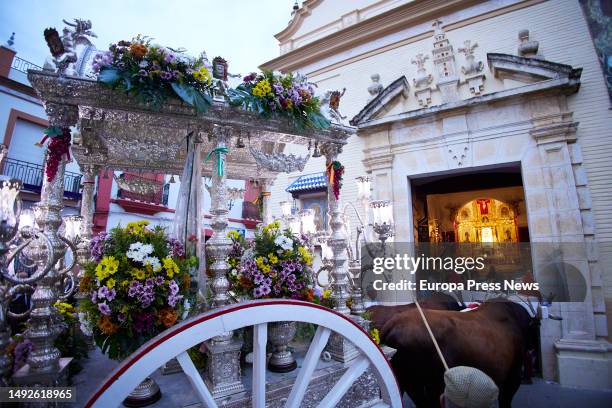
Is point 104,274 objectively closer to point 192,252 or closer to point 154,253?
point 154,253

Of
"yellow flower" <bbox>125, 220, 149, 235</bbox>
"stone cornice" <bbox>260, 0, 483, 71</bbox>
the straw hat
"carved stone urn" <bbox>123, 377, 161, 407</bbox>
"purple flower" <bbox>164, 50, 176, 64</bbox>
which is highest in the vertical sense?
"stone cornice" <bbox>260, 0, 483, 71</bbox>

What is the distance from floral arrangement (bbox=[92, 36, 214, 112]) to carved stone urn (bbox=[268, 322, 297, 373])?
262cm

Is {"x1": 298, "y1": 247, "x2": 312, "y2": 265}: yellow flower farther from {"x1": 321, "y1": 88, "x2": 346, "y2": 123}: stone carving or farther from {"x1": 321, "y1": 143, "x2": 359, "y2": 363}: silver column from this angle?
{"x1": 321, "y1": 88, "x2": 346, "y2": 123}: stone carving

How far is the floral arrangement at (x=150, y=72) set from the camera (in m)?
3.05

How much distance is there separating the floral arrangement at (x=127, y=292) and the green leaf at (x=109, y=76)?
60.9 inches

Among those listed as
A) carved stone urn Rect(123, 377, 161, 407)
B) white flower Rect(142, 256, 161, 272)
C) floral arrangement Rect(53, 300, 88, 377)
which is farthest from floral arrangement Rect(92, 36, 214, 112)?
carved stone urn Rect(123, 377, 161, 407)

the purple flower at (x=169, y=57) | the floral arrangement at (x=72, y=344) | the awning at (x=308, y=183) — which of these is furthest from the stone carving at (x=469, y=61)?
the floral arrangement at (x=72, y=344)

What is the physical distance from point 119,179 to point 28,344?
3.83m

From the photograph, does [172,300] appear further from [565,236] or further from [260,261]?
[565,236]

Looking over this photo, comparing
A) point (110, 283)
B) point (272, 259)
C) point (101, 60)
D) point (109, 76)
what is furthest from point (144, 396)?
point (101, 60)

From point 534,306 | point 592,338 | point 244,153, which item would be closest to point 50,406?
point 244,153

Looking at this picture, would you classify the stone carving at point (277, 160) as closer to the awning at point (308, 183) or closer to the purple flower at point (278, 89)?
the purple flower at point (278, 89)

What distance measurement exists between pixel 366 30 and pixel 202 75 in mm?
8762

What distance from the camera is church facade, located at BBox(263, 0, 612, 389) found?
6.28 meters
